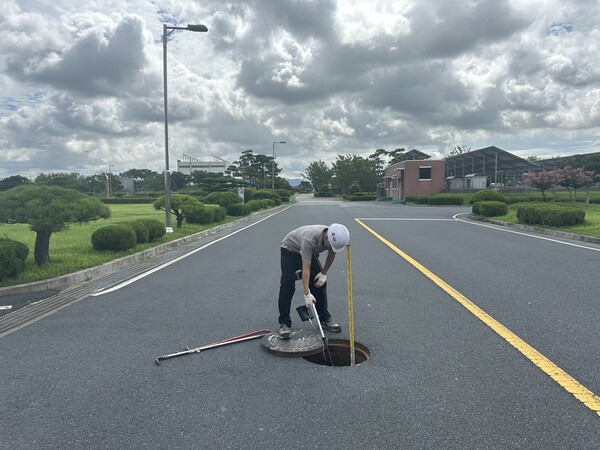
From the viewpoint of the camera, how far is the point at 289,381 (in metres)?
3.54

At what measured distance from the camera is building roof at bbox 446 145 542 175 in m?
52.9

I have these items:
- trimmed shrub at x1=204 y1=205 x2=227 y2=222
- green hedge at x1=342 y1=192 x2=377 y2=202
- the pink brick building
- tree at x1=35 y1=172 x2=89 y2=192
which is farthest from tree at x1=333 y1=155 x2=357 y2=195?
trimmed shrub at x1=204 y1=205 x2=227 y2=222

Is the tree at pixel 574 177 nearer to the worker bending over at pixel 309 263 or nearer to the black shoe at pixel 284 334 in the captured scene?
the worker bending over at pixel 309 263

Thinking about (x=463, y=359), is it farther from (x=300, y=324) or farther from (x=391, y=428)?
(x=300, y=324)

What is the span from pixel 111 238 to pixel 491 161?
56229mm

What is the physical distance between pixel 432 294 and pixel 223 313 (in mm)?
2934

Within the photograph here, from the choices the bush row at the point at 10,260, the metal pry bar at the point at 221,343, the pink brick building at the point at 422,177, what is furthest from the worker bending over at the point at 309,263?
the pink brick building at the point at 422,177

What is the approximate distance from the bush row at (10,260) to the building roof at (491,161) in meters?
52.8

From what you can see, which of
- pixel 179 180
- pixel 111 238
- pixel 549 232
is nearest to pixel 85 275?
pixel 111 238

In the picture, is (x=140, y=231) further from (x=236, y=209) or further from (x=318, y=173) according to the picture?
(x=318, y=173)

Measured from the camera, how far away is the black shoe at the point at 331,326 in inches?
185

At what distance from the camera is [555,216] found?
1572 centimetres

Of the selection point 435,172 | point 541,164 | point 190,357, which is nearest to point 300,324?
point 190,357

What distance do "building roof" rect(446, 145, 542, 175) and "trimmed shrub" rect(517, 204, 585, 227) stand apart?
125 ft
